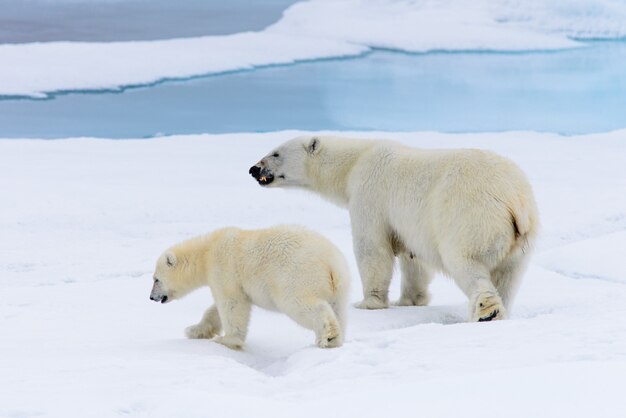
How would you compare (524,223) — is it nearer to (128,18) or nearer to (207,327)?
(207,327)

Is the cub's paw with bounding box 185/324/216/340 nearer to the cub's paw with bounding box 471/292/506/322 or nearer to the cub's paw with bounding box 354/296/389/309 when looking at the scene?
the cub's paw with bounding box 354/296/389/309

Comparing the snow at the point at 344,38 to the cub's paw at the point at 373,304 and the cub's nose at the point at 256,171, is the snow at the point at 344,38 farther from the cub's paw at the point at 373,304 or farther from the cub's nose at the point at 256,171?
the cub's paw at the point at 373,304

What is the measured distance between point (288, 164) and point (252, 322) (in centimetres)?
119

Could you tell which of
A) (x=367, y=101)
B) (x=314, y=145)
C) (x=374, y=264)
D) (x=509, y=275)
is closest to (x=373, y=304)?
(x=374, y=264)

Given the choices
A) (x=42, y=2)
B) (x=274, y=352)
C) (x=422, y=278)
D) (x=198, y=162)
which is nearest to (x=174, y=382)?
(x=274, y=352)

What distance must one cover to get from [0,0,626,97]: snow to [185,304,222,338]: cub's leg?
42.3 ft

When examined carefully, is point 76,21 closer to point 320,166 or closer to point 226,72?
point 226,72

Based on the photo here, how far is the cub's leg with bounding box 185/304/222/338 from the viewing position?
4.31m

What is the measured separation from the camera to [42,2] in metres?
24.2

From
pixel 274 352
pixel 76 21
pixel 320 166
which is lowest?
pixel 274 352

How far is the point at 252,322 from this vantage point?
474 centimetres

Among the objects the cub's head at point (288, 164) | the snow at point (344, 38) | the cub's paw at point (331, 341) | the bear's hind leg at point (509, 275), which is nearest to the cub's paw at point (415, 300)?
the bear's hind leg at point (509, 275)

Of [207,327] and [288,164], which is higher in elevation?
[288,164]

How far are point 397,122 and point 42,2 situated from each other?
13076mm
